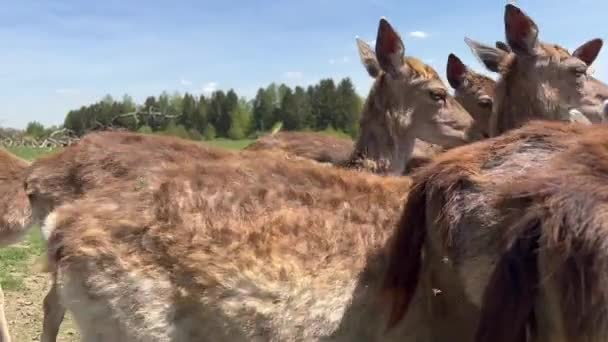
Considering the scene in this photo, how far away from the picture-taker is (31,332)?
7012mm

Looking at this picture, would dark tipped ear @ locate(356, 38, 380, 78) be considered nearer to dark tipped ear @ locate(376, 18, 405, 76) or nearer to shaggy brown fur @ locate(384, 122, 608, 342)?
dark tipped ear @ locate(376, 18, 405, 76)

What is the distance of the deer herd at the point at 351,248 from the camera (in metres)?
1.71

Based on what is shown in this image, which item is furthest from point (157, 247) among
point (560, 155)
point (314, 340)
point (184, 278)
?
point (560, 155)

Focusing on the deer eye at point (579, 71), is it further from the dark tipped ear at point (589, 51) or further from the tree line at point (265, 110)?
the tree line at point (265, 110)

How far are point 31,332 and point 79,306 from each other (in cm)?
496

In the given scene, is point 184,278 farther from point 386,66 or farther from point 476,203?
point 386,66

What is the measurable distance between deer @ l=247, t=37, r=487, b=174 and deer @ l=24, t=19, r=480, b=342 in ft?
0.09

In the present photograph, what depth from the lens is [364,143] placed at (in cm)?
716

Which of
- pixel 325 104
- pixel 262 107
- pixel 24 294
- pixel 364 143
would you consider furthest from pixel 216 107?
pixel 364 143

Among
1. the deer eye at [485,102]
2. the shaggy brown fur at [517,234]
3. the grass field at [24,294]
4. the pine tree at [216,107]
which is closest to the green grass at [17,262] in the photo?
the grass field at [24,294]

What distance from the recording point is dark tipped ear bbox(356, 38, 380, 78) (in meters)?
7.72

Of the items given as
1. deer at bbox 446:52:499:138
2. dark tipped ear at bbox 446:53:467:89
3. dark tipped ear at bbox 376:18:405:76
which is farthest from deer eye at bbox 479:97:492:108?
dark tipped ear at bbox 376:18:405:76

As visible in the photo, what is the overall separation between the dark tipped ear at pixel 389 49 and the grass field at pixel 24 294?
173 cm

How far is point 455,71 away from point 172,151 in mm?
3700
